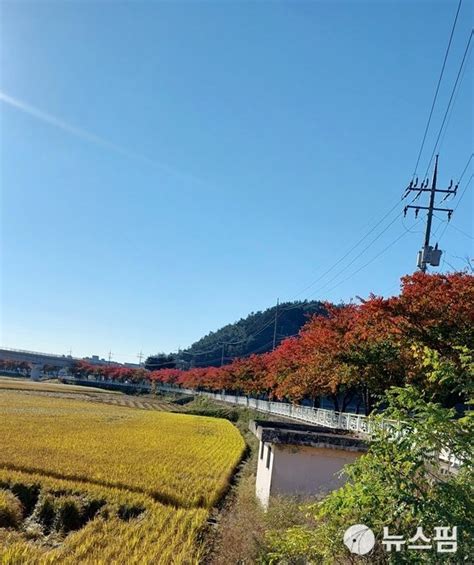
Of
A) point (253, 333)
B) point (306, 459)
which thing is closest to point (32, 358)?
point (253, 333)

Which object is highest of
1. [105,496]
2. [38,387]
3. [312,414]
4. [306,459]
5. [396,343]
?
[396,343]

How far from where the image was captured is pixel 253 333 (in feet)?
525

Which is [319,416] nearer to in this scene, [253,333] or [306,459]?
[306,459]

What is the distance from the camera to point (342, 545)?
4547mm

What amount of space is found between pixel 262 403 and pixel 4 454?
3266 centimetres

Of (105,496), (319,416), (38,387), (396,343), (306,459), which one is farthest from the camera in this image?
(38,387)

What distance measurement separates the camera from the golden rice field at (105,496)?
911cm

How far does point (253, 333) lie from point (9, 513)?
14970 centimetres

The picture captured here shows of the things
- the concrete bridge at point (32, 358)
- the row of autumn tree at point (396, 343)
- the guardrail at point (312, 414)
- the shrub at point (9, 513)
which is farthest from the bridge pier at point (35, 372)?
the shrub at point (9, 513)

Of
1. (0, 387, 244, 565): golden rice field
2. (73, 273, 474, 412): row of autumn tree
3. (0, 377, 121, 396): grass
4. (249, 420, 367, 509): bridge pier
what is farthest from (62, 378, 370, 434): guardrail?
(0, 377, 121, 396): grass

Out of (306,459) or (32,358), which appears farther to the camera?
(32,358)

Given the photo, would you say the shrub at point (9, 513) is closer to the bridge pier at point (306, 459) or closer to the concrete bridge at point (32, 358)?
the bridge pier at point (306, 459)

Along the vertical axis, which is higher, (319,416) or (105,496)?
(319,416)

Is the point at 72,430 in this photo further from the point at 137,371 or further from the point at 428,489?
the point at 137,371
